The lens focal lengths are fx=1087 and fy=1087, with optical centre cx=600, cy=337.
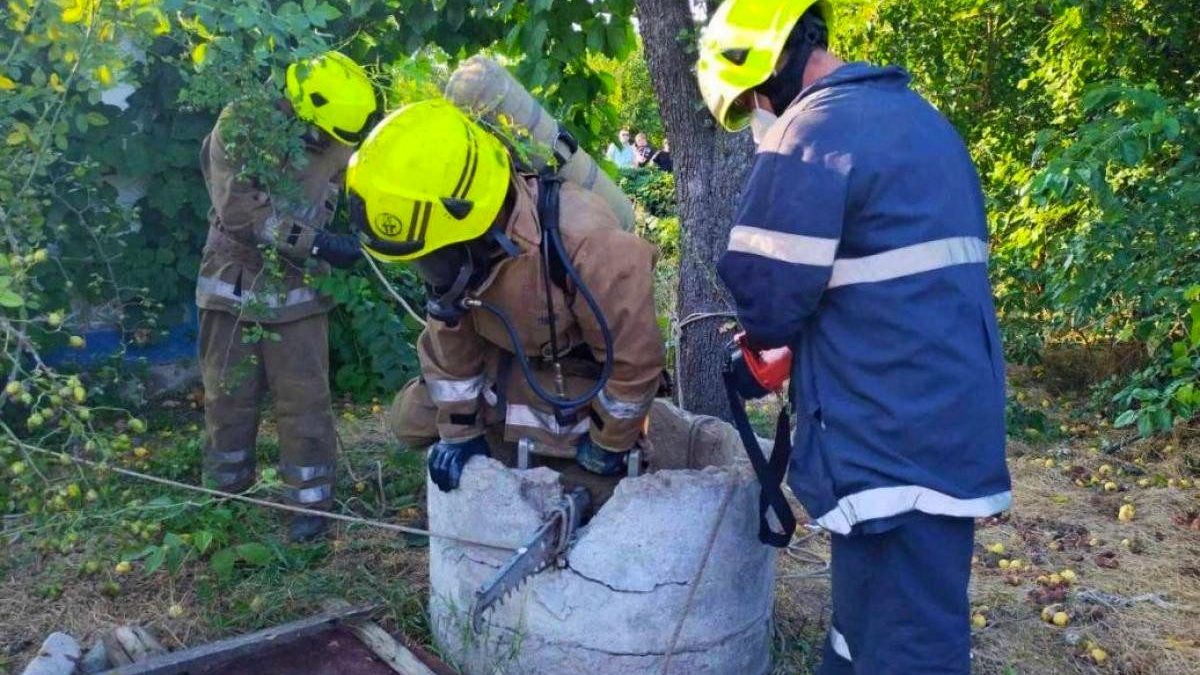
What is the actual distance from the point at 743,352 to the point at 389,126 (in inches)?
41.8

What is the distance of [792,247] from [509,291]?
101 centimetres

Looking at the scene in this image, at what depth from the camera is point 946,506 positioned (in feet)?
7.51

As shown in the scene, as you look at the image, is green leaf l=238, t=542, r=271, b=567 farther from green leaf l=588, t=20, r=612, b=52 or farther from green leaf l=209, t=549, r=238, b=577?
green leaf l=588, t=20, r=612, b=52

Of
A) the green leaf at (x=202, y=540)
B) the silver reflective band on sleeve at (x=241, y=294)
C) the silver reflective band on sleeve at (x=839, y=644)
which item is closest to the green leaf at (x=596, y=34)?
the silver reflective band on sleeve at (x=241, y=294)

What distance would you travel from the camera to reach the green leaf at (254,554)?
399cm

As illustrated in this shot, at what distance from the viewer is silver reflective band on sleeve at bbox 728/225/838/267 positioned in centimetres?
223

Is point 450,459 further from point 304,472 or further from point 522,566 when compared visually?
point 304,472

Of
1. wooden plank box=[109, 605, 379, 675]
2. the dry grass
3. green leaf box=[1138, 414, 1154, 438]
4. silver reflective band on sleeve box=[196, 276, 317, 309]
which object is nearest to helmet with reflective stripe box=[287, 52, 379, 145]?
silver reflective band on sleeve box=[196, 276, 317, 309]

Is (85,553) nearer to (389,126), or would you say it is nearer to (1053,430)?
(389,126)

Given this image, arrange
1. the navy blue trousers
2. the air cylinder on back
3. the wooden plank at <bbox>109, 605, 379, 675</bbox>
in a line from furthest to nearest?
the air cylinder on back < the wooden plank at <bbox>109, 605, 379, 675</bbox> < the navy blue trousers

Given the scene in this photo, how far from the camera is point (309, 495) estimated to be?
449 cm

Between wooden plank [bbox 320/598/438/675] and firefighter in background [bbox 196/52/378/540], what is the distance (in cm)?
98

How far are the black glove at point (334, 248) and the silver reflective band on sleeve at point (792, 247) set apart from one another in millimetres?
2281

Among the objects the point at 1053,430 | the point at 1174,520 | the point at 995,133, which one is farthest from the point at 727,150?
the point at 995,133
